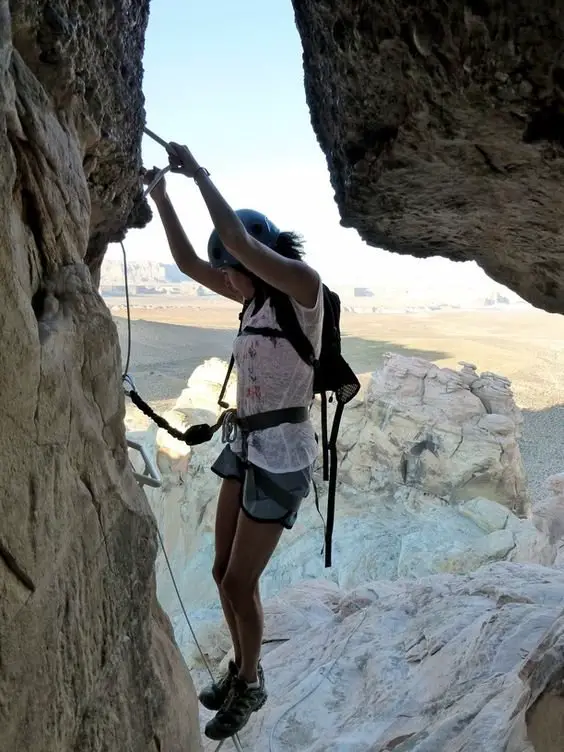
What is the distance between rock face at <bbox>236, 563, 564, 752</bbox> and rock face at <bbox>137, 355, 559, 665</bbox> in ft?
24.0

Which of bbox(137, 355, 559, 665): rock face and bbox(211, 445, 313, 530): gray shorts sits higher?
bbox(211, 445, 313, 530): gray shorts

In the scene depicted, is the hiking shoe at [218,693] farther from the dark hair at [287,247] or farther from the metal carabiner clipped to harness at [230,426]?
the dark hair at [287,247]

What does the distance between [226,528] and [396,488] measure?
464 inches

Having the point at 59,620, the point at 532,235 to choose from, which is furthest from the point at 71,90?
the point at 532,235

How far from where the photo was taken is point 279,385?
2297 millimetres

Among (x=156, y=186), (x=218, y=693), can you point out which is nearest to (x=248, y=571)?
(x=218, y=693)

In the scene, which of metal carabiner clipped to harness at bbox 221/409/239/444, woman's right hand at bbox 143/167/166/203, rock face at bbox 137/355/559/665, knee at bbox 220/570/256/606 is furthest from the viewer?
rock face at bbox 137/355/559/665

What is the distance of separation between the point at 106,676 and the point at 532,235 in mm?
2529

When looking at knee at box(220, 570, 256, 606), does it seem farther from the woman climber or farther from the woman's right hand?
the woman's right hand

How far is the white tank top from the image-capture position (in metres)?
2.28

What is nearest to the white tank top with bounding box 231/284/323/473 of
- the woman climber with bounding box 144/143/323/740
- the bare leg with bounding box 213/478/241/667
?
the woman climber with bounding box 144/143/323/740

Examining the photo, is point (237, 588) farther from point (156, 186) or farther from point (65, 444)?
point (156, 186)

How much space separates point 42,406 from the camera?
158cm

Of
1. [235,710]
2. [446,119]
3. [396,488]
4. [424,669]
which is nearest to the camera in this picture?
[446,119]
